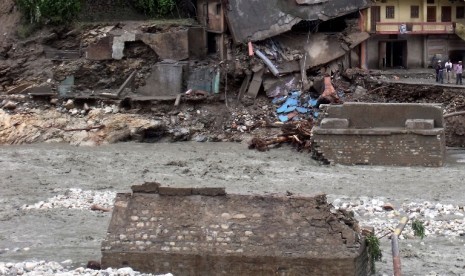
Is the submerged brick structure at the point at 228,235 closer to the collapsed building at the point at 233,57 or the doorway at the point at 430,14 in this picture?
the collapsed building at the point at 233,57

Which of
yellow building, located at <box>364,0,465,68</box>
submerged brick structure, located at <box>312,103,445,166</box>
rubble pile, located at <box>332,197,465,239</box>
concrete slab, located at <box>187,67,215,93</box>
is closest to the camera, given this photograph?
rubble pile, located at <box>332,197,465,239</box>

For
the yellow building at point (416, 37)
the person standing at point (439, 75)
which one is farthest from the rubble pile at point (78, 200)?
the yellow building at point (416, 37)

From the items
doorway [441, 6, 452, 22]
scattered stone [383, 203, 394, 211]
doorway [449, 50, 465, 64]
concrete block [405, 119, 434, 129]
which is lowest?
scattered stone [383, 203, 394, 211]

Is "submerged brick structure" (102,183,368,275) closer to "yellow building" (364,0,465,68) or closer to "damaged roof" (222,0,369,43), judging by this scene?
"damaged roof" (222,0,369,43)

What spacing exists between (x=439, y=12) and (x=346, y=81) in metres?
9.19

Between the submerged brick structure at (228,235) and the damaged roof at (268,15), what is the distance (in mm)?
22016

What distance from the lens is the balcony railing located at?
37.9 m

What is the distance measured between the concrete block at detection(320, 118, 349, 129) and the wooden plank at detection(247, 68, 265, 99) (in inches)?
328

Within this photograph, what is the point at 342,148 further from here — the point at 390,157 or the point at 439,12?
the point at 439,12

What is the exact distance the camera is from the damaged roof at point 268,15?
32.5m

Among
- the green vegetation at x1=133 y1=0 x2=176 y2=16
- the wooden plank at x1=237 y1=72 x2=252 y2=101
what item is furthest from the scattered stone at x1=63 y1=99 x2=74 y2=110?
the green vegetation at x1=133 y1=0 x2=176 y2=16

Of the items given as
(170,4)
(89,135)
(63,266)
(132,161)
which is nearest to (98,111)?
(89,135)

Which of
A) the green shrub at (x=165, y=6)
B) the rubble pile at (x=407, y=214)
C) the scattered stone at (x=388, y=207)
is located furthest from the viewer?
the green shrub at (x=165, y=6)

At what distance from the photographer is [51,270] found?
1130 cm
